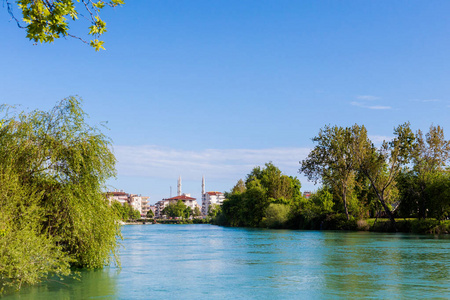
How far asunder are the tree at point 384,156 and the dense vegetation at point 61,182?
51.0m

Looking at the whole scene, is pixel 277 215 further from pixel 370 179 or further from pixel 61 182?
pixel 61 182

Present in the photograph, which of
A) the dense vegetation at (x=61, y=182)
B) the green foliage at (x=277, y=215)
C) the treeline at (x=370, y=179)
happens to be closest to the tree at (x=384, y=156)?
the treeline at (x=370, y=179)

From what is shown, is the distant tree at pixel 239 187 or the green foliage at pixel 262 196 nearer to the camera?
the green foliage at pixel 262 196

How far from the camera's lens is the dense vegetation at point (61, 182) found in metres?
19.0

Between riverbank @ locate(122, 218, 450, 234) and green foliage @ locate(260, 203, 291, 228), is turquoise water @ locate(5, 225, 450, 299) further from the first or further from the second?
green foliage @ locate(260, 203, 291, 228)

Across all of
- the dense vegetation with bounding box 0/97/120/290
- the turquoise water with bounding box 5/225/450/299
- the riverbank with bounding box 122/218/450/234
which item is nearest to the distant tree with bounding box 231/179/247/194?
the riverbank with bounding box 122/218/450/234

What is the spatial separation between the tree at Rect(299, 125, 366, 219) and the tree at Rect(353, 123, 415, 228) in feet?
3.61

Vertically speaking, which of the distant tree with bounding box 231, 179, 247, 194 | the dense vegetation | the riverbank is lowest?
the riverbank

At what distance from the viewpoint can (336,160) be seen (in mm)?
69750

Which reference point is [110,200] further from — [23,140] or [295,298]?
[295,298]

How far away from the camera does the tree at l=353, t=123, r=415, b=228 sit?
64750 millimetres

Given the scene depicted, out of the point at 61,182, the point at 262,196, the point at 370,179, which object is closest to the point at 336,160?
the point at 370,179

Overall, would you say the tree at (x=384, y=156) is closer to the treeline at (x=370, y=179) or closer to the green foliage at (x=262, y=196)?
the treeline at (x=370, y=179)

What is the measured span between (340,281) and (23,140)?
48.6 feet
